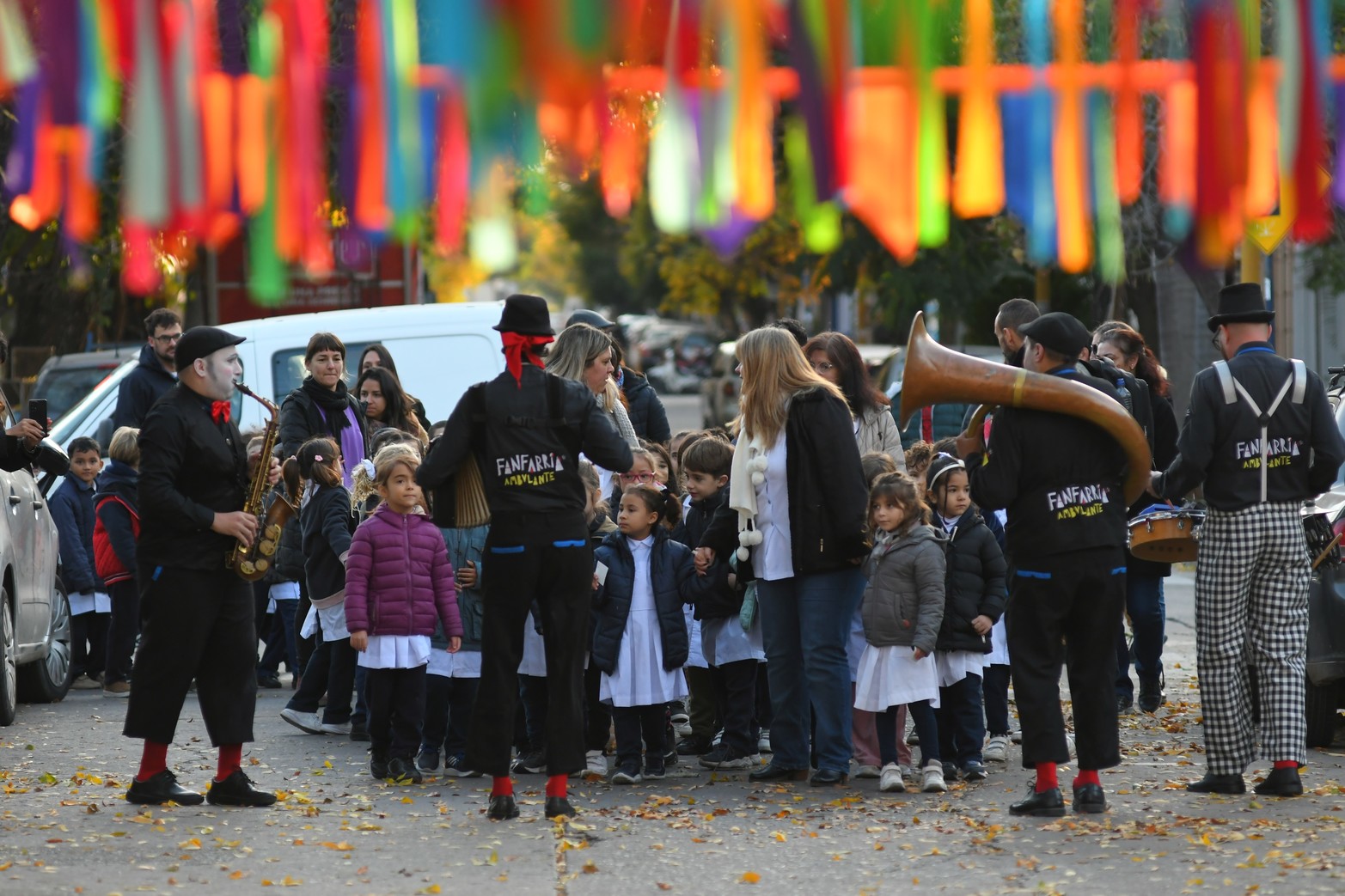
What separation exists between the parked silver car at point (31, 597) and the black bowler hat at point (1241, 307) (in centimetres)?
561

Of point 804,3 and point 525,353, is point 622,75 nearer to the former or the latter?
point 804,3

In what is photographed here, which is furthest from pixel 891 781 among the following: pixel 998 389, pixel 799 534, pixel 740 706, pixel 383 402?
pixel 383 402

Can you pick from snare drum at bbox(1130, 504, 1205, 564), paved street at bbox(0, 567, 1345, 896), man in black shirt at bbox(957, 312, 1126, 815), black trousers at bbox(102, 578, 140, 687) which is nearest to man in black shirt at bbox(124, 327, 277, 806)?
paved street at bbox(0, 567, 1345, 896)

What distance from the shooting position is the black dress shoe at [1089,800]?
7020mm

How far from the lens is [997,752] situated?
8.41 meters

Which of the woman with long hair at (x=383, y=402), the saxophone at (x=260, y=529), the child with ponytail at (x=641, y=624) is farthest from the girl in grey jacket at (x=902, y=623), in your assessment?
the woman with long hair at (x=383, y=402)

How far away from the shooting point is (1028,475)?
7.02 metres

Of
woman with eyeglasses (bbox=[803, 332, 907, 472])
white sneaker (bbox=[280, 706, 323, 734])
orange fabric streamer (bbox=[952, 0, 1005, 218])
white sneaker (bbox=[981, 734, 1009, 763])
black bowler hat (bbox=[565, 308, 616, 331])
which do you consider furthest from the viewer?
black bowler hat (bbox=[565, 308, 616, 331])

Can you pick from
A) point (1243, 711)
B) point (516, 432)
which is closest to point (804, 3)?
point (516, 432)

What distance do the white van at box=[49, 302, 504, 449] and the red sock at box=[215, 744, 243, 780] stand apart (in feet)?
19.0

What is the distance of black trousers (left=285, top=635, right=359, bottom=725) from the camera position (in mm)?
9172

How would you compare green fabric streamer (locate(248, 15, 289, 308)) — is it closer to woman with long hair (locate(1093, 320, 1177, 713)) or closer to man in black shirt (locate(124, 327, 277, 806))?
man in black shirt (locate(124, 327, 277, 806))

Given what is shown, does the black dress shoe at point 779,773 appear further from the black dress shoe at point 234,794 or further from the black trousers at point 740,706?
the black dress shoe at point 234,794

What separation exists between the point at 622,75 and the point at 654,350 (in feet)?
179
